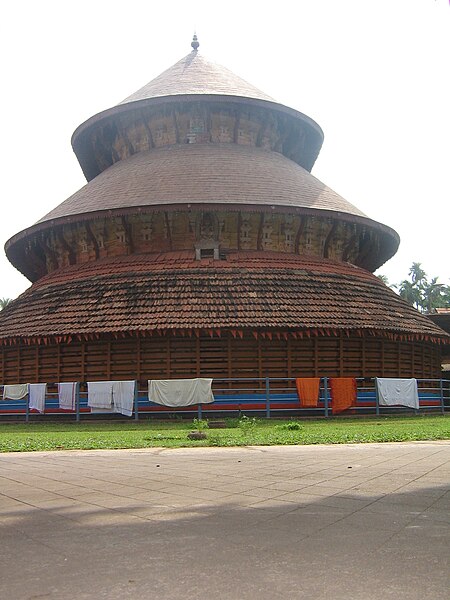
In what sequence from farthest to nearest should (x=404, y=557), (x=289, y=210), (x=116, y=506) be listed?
(x=289, y=210) → (x=116, y=506) → (x=404, y=557)

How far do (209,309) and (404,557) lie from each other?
43.9 feet

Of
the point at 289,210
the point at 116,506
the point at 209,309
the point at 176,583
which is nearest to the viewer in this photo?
the point at 176,583

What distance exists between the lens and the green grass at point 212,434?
10.1m

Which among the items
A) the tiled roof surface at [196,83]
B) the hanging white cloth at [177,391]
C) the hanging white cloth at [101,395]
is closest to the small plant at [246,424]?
the hanging white cloth at [177,391]

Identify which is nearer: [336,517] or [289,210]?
[336,517]

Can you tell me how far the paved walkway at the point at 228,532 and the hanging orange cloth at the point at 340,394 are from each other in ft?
30.8

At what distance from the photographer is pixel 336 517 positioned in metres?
4.27

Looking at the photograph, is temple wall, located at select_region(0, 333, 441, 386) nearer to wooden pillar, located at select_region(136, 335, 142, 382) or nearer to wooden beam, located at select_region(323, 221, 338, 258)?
wooden pillar, located at select_region(136, 335, 142, 382)

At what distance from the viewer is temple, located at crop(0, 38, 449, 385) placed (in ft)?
55.7

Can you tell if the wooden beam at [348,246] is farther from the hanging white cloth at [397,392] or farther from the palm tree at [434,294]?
the palm tree at [434,294]

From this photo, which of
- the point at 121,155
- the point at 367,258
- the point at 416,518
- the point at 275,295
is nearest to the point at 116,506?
A: the point at 416,518

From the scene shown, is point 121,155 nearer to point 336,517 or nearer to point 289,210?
point 289,210

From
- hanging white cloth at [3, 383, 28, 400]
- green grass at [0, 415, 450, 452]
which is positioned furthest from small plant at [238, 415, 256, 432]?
hanging white cloth at [3, 383, 28, 400]

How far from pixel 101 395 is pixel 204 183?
8.13 meters
